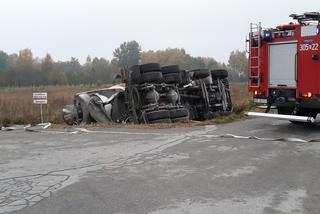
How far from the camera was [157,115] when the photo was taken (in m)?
15.2

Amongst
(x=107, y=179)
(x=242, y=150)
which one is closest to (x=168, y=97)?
(x=242, y=150)

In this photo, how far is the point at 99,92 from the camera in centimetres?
1727

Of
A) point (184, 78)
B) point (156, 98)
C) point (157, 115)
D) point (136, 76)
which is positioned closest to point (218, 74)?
point (184, 78)

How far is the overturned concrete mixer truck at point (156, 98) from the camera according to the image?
1560 centimetres

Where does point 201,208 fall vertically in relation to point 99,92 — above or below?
below

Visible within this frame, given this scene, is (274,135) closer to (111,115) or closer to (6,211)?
(111,115)

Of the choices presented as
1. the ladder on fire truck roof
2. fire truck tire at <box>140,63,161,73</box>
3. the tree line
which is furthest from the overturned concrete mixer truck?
the tree line

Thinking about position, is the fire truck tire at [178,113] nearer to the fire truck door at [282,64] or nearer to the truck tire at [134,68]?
the truck tire at [134,68]

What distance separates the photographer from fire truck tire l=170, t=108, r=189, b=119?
15.5m

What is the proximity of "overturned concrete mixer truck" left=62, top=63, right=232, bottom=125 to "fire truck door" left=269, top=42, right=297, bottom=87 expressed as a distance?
12.7 ft

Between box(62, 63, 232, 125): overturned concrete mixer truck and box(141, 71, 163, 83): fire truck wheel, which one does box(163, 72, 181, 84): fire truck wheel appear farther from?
box(141, 71, 163, 83): fire truck wheel

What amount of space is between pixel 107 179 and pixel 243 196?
2226mm

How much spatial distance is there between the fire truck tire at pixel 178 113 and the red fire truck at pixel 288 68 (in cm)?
304

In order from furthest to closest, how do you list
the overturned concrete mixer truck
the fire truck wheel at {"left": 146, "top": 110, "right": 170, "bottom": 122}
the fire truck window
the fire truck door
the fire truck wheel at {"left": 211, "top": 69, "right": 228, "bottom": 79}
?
the fire truck wheel at {"left": 211, "top": 69, "right": 228, "bottom": 79}
the overturned concrete mixer truck
the fire truck wheel at {"left": 146, "top": 110, "right": 170, "bottom": 122}
the fire truck door
the fire truck window
